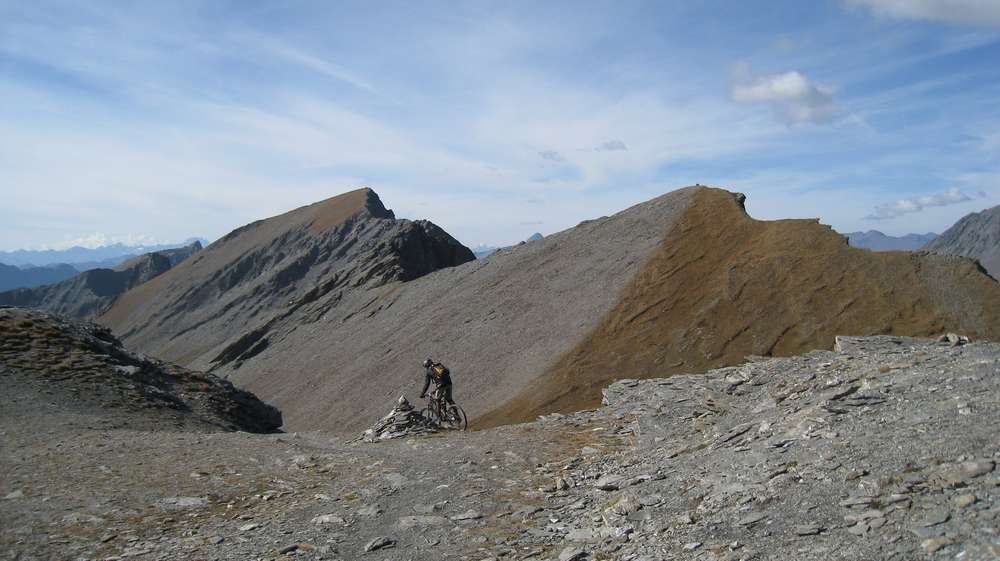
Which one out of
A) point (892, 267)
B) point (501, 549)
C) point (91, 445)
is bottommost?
point (501, 549)

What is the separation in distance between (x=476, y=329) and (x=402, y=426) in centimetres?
2254

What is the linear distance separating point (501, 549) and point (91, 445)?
1014 cm

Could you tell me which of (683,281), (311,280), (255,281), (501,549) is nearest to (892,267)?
(683,281)

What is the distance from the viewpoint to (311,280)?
94.6 metres

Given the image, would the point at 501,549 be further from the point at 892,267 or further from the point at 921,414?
the point at 892,267

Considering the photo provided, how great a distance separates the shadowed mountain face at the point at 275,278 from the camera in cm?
7050

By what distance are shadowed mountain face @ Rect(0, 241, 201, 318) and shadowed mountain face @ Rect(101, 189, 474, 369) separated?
2131 inches

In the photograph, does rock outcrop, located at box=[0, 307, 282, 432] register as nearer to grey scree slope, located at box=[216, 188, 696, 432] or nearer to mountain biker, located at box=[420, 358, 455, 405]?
mountain biker, located at box=[420, 358, 455, 405]

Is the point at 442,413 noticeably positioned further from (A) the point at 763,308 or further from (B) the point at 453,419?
(A) the point at 763,308

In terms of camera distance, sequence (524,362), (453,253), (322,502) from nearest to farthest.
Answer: (322,502), (524,362), (453,253)

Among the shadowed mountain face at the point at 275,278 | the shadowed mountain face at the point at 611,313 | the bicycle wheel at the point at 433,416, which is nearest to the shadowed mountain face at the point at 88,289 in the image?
the shadowed mountain face at the point at 275,278

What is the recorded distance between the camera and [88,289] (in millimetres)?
178500

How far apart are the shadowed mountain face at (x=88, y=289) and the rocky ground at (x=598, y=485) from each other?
178648mm

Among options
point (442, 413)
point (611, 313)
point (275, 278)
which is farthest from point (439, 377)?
point (275, 278)
